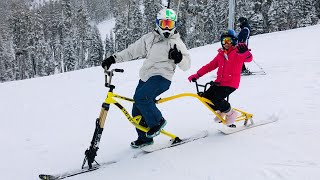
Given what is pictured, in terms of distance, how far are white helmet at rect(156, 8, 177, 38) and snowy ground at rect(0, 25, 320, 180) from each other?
6.52 feet

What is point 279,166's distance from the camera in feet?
15.2

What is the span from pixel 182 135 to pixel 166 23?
2.29 metres

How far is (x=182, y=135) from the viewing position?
253 inches

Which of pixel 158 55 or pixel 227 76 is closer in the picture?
pixel 158 55

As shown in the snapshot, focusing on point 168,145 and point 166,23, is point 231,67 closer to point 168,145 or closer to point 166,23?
point 166,23

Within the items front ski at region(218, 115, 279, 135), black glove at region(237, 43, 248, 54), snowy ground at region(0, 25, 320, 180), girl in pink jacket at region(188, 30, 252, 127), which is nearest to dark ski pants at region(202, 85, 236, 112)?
girl in pink jacket at region(188, 30, 252, 127)

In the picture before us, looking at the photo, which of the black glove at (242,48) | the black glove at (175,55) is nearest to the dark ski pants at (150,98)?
the black glove at (175,55)

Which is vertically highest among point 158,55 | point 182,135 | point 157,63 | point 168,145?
point 158,55

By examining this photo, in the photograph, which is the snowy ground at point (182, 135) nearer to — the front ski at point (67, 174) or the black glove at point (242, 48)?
the front ski at point (67, 174)

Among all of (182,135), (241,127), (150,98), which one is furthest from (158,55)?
(241,127)

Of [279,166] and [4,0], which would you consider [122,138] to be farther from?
[4,0]

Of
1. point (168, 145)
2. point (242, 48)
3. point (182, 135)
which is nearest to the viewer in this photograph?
point (242, 48)

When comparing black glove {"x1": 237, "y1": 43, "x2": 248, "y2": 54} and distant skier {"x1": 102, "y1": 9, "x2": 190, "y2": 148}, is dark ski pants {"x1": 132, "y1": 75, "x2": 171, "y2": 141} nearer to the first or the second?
distant skier {"x1": 102, "y1": 9, "x2": 190, "y2": 148}

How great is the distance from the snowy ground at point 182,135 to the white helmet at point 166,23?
199 cm
